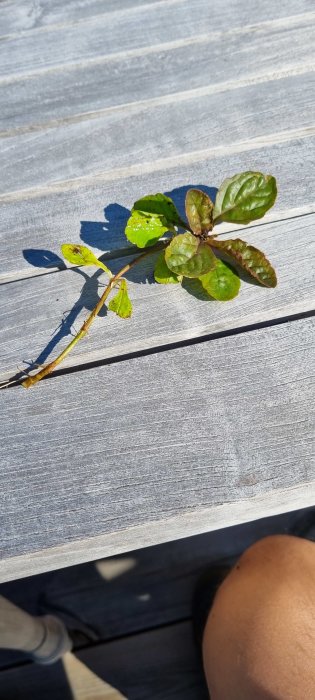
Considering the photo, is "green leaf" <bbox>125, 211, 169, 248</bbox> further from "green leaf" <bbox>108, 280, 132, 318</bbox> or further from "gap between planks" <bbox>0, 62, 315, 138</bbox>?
"gap between planks" <bbox>0, 62, 315, 138</bbox>

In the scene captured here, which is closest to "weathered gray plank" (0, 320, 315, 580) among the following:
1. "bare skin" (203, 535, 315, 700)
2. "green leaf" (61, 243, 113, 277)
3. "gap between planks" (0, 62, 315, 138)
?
"green leaf" (61, 243, 113, 277)

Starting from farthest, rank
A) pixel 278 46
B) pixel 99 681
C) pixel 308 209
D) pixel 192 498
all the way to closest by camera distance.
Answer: pixel 99 681 < pixel 278 46 < pixel 308 209 < pixel 192 498

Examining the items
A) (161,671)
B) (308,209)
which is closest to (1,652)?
(161,671)

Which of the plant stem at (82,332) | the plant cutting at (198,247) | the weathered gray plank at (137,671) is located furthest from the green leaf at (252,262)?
the weathered gray plank at (137,671)

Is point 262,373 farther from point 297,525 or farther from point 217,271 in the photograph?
Answer: point 297,525

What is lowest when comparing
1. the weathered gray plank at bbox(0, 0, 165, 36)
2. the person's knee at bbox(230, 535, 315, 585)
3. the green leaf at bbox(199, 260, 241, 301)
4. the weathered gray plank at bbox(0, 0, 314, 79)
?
the person's knee at bbox(230, 535, 315, 585)

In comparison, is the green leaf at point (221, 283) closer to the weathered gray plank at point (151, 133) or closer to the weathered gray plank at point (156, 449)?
the weathered gray plank at point (156, 449)

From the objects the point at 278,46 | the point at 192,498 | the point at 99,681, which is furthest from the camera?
the point at 99,681
